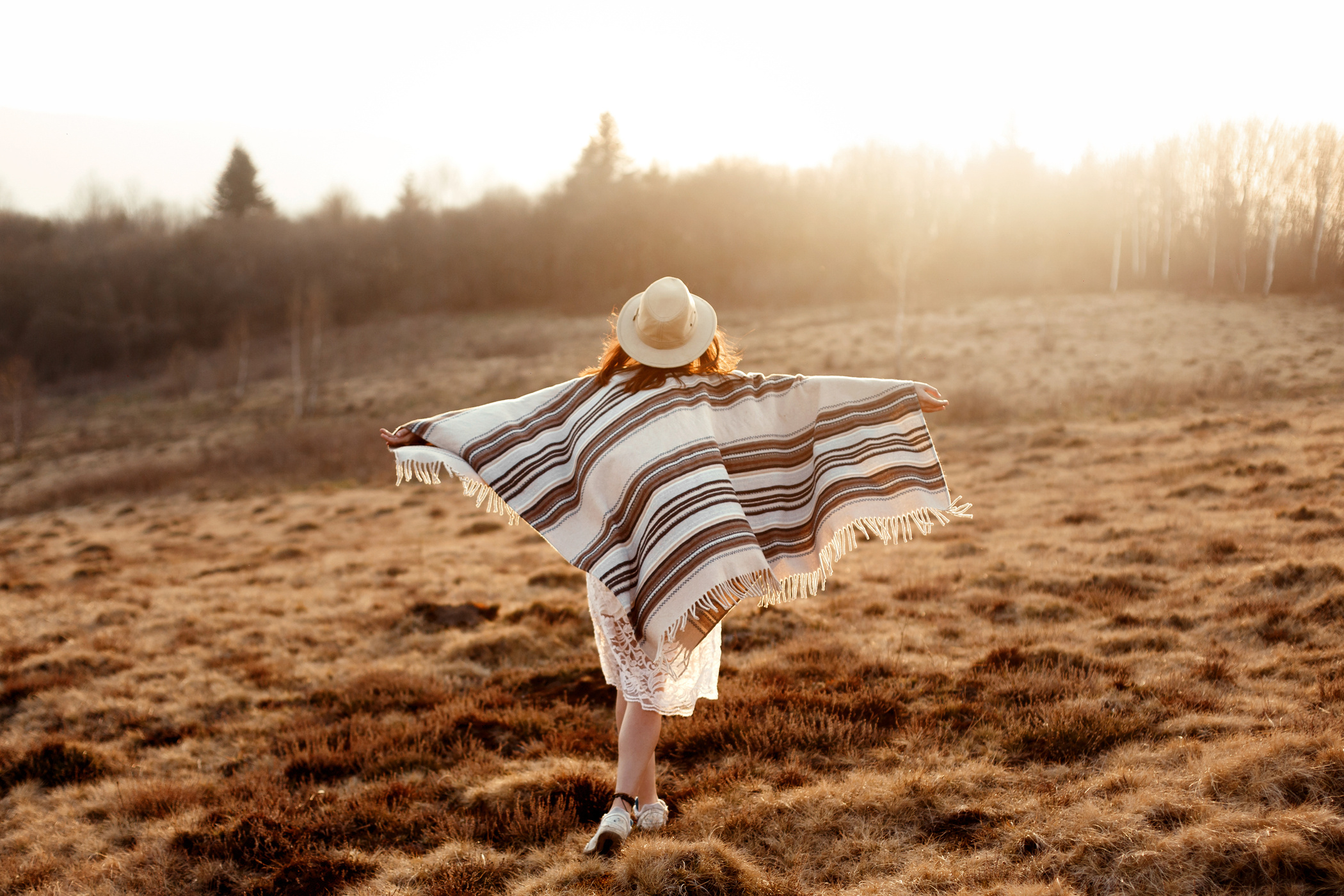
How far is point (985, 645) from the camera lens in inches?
238

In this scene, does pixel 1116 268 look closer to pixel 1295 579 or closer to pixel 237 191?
pixel 1295 579

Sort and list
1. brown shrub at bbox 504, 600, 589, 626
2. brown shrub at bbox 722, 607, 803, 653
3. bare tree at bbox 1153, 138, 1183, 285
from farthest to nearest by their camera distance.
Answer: bare tree at bbox 1153, 138, 1183, 285 → brown shrub at bbox 504, 600, 589, 626 → brown shrub at bbox 722, 607, 803, 653

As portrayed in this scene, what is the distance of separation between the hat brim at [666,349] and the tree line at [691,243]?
104 feet

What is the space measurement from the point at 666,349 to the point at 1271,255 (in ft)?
142

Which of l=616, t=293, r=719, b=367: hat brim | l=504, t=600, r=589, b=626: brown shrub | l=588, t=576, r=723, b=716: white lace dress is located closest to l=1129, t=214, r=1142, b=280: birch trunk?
l=504, t=600, r=589, b=626: brown shrub

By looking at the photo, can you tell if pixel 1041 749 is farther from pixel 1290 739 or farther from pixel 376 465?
pixel 376 465

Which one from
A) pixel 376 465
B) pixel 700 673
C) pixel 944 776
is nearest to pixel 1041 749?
pixel 944 776

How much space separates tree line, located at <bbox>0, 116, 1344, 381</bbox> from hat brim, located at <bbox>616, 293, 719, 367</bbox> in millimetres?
31657

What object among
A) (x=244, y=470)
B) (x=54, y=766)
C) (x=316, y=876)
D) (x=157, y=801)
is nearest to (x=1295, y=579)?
(x=316, y=876)

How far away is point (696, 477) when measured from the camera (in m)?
3.41

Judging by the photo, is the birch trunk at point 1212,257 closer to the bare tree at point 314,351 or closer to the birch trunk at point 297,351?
the bare tree at point 314,351

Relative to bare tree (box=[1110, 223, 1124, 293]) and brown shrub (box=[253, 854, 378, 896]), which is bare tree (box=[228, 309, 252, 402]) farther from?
bare tree (box=[1110, 223, 1124, 293])

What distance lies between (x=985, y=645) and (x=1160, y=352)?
2356 cm

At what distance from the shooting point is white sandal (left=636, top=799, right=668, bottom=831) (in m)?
3.62
